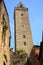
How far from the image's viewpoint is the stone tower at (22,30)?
58188 mm

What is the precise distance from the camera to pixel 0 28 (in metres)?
15.5

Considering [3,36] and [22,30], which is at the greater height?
[22,30]

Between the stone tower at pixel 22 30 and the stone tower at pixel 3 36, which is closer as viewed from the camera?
the stone tower at pixel 3 36

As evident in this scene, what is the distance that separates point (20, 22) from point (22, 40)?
5873mm

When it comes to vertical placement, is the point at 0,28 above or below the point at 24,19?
below

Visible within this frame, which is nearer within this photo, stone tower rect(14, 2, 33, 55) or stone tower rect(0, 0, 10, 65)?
stone tower rect(0, 0, 10, 65)

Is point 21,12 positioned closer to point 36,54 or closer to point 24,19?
point 24,19

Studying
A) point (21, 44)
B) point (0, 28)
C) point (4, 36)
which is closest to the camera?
point (0, 28)

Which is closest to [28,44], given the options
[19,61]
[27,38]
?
[27,38]

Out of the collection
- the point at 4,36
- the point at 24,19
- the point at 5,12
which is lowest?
the point at 4,36

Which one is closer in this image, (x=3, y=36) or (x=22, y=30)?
(x=3, y=36)

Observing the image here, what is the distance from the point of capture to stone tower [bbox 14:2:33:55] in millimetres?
58188

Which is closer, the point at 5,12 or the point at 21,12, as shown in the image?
the point at 5,12

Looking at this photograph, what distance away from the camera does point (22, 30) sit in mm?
61406
